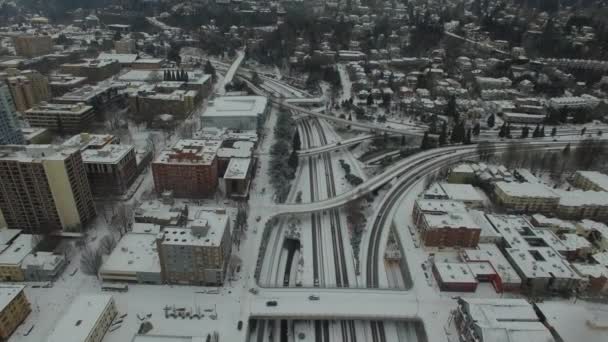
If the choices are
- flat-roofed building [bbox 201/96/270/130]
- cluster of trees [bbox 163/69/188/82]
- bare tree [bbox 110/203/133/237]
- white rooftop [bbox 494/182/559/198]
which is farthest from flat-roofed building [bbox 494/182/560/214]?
cluster of trees [bbox 163/69/188/82]

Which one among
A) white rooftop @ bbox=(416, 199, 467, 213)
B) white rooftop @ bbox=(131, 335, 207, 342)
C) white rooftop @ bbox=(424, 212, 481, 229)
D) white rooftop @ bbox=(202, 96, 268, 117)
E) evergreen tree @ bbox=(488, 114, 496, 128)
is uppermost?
white rooftop @ bbox=(202, 96, 268, 117)

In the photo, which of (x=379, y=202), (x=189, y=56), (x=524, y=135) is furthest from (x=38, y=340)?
(x=189, y=56)

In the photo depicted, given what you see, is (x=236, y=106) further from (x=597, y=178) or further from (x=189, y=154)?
(x=597, y=178)

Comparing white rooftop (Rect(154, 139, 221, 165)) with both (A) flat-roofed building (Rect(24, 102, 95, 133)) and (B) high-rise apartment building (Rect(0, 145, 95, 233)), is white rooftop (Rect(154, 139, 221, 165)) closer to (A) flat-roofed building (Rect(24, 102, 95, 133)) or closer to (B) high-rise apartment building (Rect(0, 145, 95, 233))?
(B) high-rise apartment building (Rect(0, 145, 95, 233))

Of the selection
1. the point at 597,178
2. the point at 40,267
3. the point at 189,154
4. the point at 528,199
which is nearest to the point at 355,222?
the point at 528,199

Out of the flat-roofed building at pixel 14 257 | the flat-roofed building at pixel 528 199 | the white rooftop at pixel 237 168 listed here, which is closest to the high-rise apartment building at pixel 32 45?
the white rooftop at pixel 237 168

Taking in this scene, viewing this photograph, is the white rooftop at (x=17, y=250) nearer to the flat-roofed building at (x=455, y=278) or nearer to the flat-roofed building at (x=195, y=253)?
the flat-roofed building at (x=195, y=253)
